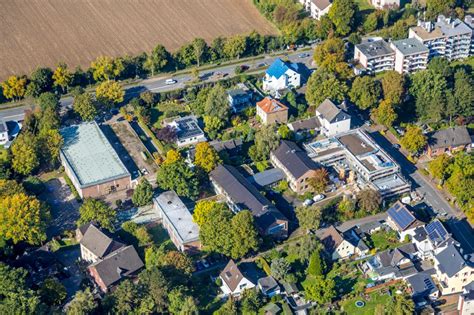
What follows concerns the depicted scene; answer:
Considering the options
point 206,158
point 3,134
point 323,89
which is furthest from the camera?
point 323,89

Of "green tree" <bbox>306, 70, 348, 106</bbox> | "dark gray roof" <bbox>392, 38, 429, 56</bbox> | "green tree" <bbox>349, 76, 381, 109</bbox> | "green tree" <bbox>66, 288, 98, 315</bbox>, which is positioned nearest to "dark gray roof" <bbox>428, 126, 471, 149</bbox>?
"green tree" <bbox>349, 76, 381, 109</bbox>

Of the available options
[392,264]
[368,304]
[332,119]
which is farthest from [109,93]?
[368,304]

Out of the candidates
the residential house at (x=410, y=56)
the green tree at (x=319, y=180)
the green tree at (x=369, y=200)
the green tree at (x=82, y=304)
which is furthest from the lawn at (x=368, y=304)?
the residential house at (x=410, y=56)

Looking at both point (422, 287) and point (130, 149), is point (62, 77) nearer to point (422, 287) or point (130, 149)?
point (130, 149)

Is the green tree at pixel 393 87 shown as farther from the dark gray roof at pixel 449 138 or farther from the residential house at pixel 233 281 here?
the residential house at pixel 233 281

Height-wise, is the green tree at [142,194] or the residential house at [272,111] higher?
the residential house at [272,111]

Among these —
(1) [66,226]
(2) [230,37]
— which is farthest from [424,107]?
(1) [66,226]
